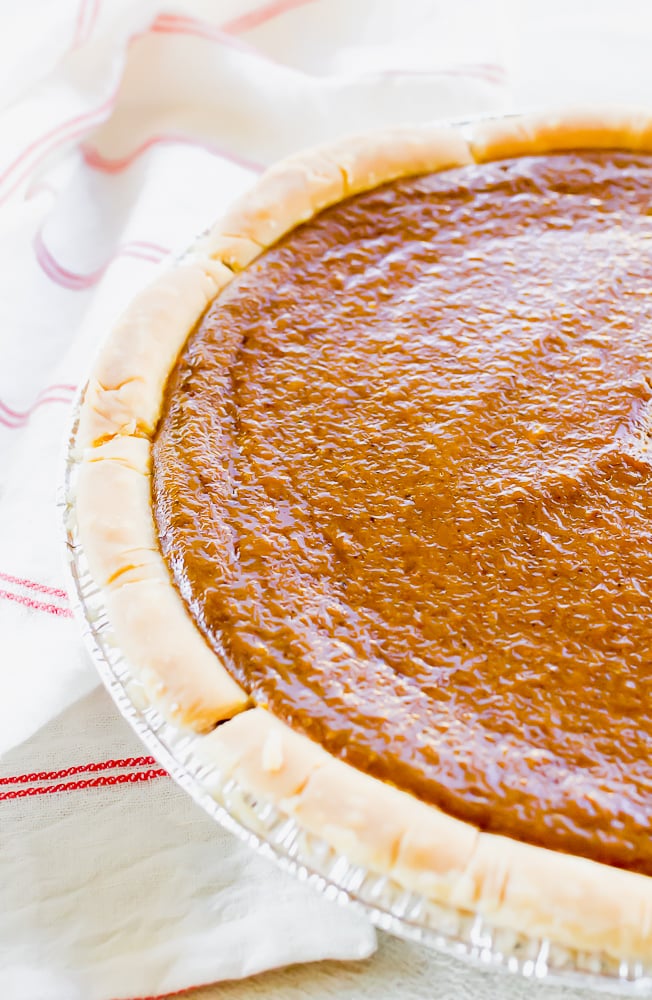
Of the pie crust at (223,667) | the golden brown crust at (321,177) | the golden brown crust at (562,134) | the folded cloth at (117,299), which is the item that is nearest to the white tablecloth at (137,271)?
the folded cloth at (117,299)

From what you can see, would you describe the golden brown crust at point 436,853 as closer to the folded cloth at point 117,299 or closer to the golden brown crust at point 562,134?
the folded cloth at point 117,299

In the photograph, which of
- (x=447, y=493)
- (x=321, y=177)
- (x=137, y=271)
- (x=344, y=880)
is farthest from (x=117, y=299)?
(x=344, y=880)

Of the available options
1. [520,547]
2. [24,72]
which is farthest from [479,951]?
[24,72]

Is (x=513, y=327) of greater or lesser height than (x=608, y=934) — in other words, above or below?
above

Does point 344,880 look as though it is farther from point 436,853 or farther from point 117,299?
point 117,299

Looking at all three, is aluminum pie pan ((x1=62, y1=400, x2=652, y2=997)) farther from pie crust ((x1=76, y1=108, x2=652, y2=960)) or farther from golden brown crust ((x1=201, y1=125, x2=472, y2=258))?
golden brown crust ((x1=201, y1=125, x2=472, y2=258))

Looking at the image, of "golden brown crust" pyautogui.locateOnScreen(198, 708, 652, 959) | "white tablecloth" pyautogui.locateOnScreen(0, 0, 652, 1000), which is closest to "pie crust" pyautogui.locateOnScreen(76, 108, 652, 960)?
"golden brown crust" pyautogui.locateOnScreen(198, 708, 652, 959)

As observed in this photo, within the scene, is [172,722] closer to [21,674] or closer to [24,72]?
[21,674]
